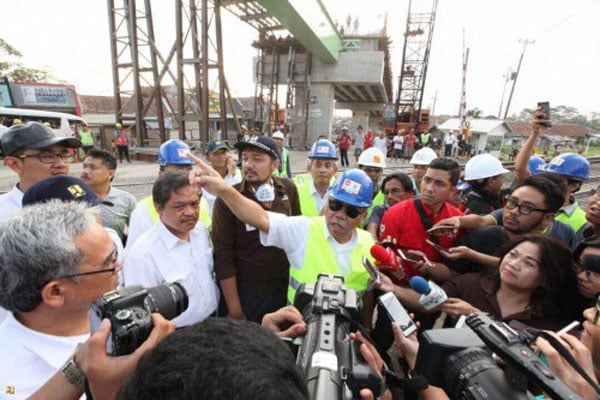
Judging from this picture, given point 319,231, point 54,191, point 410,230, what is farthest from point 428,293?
point 54,191

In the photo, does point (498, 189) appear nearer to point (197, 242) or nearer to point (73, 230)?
point (197, 242)

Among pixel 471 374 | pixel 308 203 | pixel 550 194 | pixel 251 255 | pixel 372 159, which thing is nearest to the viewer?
pixel 471 374

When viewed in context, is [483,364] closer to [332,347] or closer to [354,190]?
[332,347]

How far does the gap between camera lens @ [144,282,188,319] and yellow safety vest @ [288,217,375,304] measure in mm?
832

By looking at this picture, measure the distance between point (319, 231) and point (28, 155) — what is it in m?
2.22

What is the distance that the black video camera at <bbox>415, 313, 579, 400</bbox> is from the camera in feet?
2.49

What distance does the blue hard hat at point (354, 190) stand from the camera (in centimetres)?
189

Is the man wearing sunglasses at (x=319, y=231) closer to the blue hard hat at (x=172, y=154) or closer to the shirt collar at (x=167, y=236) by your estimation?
the shirt collar at (x=167, y=236)

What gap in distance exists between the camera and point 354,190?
6.30 feet

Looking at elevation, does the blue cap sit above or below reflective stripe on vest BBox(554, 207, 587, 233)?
above

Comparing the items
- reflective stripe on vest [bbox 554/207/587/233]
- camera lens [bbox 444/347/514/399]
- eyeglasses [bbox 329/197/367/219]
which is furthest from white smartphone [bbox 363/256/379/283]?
reflective stripe on vest [bbox 554/207/587/233]

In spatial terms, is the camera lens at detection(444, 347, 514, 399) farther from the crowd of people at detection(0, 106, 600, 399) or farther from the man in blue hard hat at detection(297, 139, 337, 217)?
the man in blue hard hat at detection(297, 139, 337, 217)

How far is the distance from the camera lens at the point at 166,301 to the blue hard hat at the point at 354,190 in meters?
1.08

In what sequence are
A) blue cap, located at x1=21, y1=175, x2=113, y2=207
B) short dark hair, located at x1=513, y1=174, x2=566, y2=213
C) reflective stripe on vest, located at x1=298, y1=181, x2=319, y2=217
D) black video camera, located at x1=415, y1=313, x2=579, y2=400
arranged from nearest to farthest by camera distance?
black video camera, located at x1=415, y1=313, x2=579, y2=400 → blue cap, located at x1=21, y1=175, x2=113, y2=207 → short dark hair, located at x1=513, y1=174, x2=566, y2=213 → reflective stripe on vest, located at x1=298, y1=181, x2=319, y2=217
